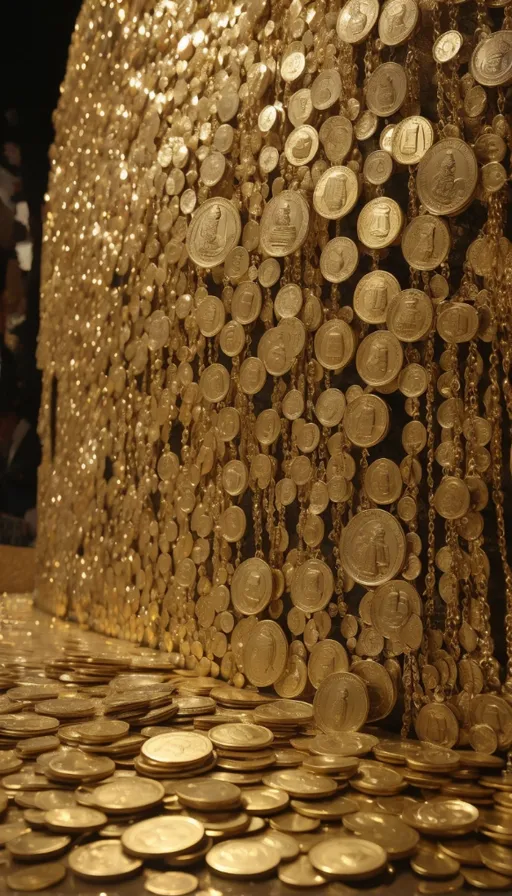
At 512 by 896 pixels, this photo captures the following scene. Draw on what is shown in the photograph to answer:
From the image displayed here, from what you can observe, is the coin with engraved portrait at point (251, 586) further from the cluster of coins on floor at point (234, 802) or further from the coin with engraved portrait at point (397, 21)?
the coin with engraved portrait at point (397, 21)

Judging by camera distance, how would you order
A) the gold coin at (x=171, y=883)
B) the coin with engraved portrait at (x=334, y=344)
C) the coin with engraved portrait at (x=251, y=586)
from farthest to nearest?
1. the coin with engraved portrait at (x=251, y=586)
2. the coin with engraved portrait at (x=334, y=344)
3. the gold coin at (x=171, y=883)

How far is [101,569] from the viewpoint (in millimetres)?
1897

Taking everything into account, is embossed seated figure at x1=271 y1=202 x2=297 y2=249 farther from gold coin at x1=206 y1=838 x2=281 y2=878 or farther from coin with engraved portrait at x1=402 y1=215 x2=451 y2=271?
gold coin at x1=206 y1=838 x2=281 y2=878

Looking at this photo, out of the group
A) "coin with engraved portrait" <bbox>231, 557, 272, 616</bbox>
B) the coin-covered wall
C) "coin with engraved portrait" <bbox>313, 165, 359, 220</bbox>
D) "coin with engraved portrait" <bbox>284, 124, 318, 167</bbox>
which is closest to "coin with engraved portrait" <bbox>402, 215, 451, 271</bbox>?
the coin-covered wall

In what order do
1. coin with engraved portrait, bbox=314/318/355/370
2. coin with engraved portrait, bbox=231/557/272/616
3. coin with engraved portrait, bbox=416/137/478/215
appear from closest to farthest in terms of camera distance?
coin with engraved portrait, bbox=416/137/478/215
coin with engraved portrait, bbox=314/318/355/370
coin with engraved portrait, bbox=231/557/272/616

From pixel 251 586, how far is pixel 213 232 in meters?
0.61

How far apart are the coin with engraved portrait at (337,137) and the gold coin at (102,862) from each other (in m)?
0.94

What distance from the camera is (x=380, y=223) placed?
1.14m

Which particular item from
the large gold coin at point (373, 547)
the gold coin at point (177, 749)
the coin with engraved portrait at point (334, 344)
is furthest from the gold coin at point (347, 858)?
the coin with engraved portrait at point (334, 344)

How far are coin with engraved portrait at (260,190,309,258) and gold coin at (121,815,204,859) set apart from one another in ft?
2.67

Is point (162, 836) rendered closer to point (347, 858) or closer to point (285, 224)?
point (347, 858)

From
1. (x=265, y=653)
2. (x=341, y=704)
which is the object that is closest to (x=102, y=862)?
(x=341, y=704)

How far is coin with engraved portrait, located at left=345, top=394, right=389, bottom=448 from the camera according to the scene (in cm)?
112

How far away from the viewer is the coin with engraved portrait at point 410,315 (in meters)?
1.08
